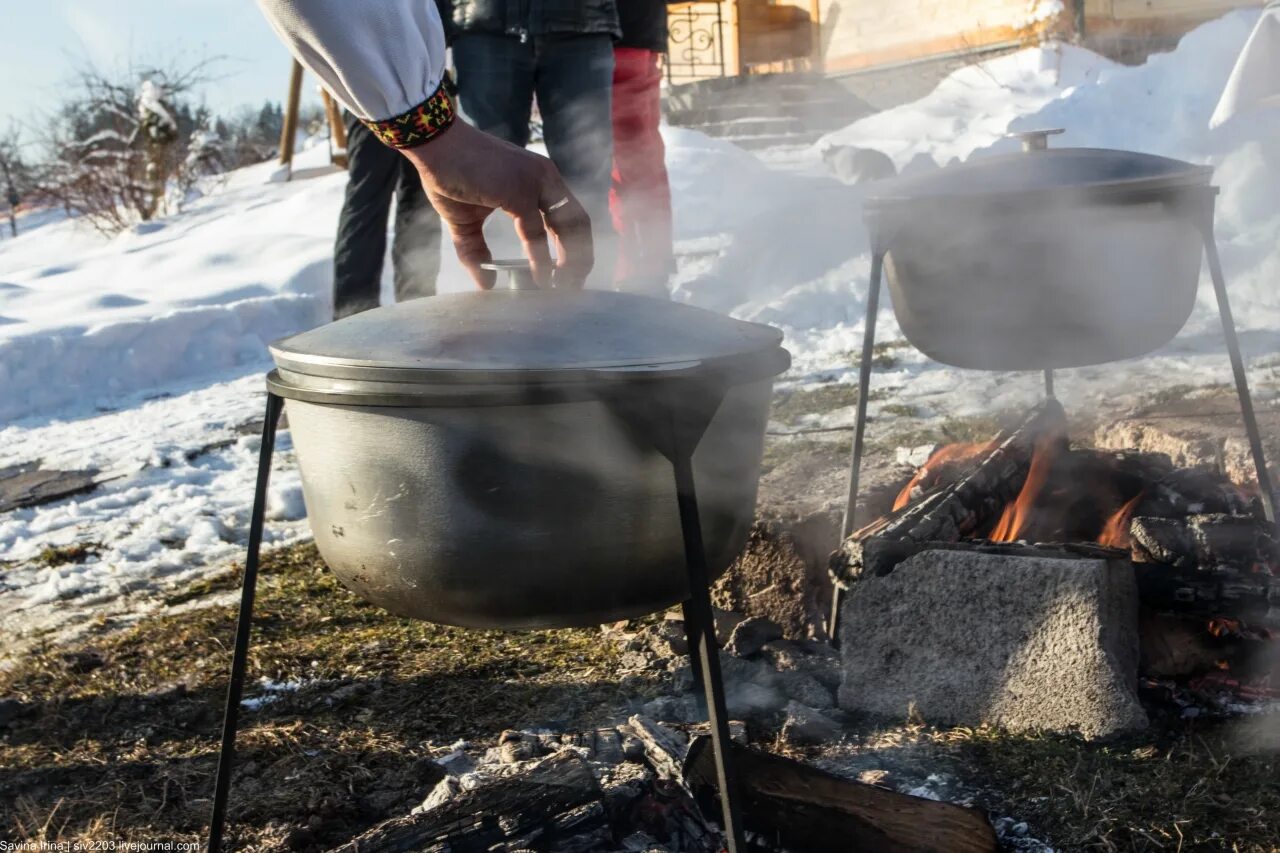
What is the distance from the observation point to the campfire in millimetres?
2498

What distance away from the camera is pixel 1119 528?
9.52ft

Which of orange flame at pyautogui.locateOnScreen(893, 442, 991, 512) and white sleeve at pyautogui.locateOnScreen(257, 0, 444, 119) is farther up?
white sleeve at pyautogui.locateOnScreen(257, 0, 444, 119)

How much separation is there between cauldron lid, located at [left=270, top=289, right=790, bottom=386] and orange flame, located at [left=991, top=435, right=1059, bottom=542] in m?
1.35

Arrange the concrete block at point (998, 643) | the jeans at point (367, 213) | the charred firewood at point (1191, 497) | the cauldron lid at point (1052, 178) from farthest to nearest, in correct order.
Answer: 1. the jeans at point (367, 213)
2. the charred firewood at point (1191, 497)
3. the cauldron lid at point (1052, 178)
4. the concrete block at point (998, 643)

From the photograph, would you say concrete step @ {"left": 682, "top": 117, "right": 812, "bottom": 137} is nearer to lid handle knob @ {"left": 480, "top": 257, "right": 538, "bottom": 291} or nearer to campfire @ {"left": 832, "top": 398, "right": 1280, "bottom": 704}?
campfire @ {"left": 832, "top": 398, "right": 1280, "bottom": 704}

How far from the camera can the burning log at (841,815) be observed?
193 cm

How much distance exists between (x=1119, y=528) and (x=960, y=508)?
45 centimetres

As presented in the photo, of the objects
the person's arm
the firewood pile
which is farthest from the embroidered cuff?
the firewood pile

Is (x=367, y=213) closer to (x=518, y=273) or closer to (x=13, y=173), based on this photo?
(x=518, y=273)

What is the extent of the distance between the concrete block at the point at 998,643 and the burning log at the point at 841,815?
20.2 inches

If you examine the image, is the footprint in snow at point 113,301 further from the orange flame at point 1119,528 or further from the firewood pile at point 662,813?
the orange flame at point 1119,528

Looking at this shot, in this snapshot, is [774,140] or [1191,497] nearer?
[1191,497]

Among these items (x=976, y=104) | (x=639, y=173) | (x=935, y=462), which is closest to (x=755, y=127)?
(x=976, y=104)

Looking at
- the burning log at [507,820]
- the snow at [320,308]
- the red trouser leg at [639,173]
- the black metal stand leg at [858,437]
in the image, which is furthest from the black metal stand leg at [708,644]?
the red trouser leg at [639,173]
